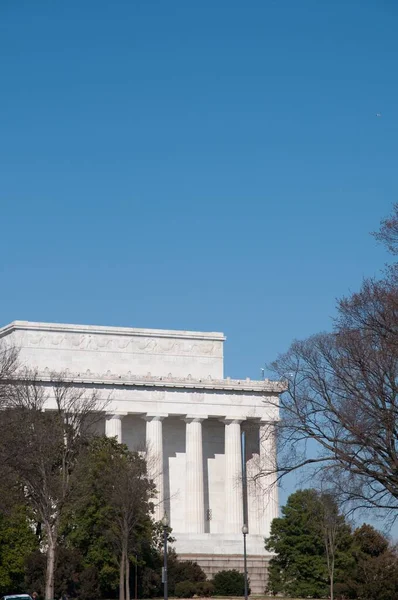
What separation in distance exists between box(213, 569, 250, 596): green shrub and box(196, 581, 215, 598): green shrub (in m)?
0.84

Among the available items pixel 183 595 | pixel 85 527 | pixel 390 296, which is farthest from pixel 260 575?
pixel 390 296

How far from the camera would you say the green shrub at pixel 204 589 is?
9027cm

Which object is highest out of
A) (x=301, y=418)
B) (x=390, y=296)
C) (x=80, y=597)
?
(x=390, y=296)

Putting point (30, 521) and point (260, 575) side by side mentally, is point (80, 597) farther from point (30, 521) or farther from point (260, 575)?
point (260, 575)

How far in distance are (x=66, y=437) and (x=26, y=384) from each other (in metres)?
4.47

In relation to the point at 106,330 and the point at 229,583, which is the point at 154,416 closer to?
the point at 106,330

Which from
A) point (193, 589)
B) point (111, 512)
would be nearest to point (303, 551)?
point (193, 589)

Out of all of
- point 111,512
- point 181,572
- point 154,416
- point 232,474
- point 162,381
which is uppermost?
point 162,381

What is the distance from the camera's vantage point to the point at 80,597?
84375 millimetres

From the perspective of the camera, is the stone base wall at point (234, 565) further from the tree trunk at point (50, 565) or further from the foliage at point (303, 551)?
the tree trunk at point (50, 565)

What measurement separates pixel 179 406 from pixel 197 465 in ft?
18.5

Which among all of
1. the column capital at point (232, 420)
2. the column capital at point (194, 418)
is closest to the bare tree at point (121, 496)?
the column capital at point (194, 418)

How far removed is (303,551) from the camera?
92.8 metres

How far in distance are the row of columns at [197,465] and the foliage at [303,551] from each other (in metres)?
22.5
